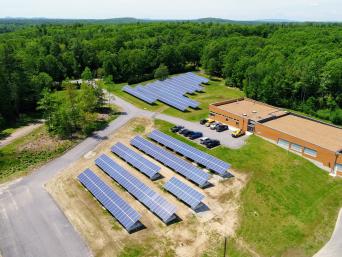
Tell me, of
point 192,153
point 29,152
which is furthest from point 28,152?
point 192,153

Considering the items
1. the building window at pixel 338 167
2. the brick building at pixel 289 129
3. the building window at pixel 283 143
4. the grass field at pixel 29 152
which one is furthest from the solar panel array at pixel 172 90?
the building window at pixel 338 167

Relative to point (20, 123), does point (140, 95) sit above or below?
below

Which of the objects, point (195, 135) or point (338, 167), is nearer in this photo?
point (338, 167)

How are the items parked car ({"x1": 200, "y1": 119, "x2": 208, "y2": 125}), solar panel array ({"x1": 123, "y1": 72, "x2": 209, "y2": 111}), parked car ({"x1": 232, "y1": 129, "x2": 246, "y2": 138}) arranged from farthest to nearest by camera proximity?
solar panel array ({"x1": 123, "y1": 72, "x2": 209, "y2": 111}) < parked car ({"x1": 200, "y1": 119, "x2": 208, "y2": 125}) < parked car ({"x1": 232, "y1": 129, "x2": 246, "y2": 138})

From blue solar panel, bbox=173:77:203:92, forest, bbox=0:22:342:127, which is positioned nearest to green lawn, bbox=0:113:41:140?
forest, bbox=0:22:342:127

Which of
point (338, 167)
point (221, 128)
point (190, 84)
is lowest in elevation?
point (338, 167)

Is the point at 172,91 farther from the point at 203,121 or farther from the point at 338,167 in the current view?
the point at 338,167

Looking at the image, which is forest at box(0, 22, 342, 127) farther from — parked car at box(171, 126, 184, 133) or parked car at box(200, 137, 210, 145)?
parked car at box(200, 137, 210, 145)
